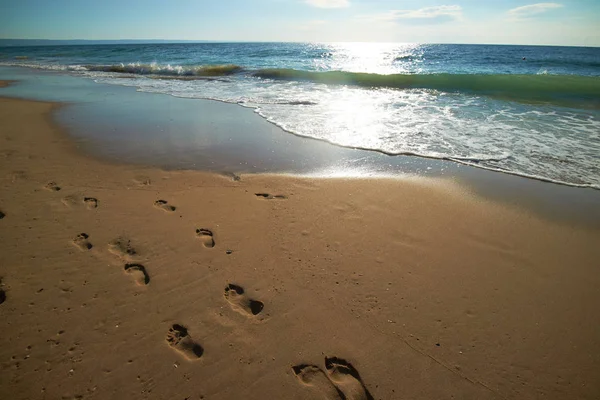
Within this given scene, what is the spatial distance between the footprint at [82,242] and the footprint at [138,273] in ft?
1.95

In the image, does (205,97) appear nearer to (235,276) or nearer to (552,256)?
(235,276)

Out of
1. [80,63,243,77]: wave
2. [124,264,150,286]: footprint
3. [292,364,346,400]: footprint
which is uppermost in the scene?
[80,63,243,77]: wave

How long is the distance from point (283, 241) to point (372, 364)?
151 centimetres

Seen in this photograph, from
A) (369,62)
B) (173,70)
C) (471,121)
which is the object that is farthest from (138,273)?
(369,62)

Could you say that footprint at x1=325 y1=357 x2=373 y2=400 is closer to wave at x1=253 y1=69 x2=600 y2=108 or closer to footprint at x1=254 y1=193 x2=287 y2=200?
footprint at x1=254 y1=193 x2=287 y2=200

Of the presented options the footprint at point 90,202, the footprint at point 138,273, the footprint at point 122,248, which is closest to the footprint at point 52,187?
the footprint at point 90,202

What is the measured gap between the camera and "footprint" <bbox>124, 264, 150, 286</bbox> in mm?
2691

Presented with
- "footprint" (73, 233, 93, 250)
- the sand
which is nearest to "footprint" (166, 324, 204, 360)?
the sand

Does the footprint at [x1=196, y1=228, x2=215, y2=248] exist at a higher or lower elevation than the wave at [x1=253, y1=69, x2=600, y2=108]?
lower

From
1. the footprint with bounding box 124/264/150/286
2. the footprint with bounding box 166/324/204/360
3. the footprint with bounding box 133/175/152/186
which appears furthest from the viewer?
the footprint with bounding box 133/175/152/186

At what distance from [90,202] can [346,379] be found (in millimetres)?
3713

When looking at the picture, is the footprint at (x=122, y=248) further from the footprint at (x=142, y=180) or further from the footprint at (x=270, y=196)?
the footprint at (x=270, y=196)

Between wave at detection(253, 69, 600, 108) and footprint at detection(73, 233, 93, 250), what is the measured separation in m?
15.0

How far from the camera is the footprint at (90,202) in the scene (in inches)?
147
